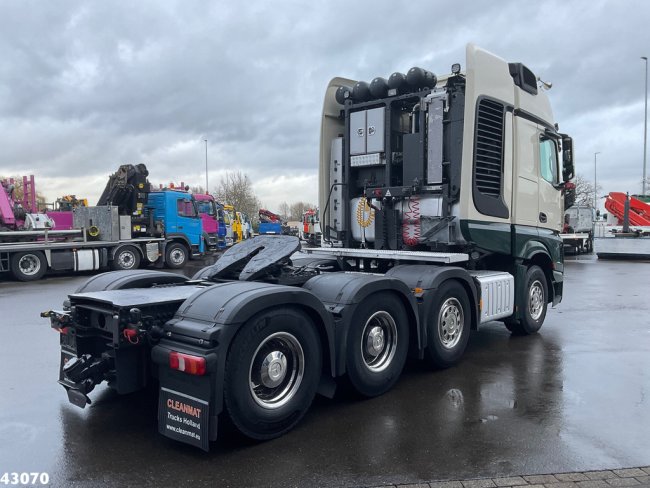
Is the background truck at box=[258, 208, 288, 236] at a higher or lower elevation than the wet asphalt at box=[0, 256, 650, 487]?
higher

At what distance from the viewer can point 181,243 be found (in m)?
20.4

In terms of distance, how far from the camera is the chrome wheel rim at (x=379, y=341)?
5.02 meters

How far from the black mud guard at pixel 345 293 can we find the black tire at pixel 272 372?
0.91ft

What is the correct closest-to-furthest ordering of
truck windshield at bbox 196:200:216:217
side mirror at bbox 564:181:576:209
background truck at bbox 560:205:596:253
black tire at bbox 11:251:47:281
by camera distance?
side mirror at bbox 564:181:576:209, black tire at bbox 11:251:47:281, truck windshield at bbox 196:200:216:217, background truck at bbox 560:205:596:253

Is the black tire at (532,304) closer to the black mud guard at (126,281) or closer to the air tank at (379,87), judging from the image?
the air tank at (379,87)

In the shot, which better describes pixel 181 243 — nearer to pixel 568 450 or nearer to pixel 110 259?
pixel 110 259

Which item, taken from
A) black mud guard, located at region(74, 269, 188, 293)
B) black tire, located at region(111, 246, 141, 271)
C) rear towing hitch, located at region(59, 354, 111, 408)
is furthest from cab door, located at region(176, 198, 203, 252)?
rear towing hitch, located at region(59, 354, 111, 408)

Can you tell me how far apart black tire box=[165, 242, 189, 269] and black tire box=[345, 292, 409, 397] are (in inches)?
621

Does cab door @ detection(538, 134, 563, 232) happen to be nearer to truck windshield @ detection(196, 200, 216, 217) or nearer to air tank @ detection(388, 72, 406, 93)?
air tank @ detection(388, 72, 406, 93)

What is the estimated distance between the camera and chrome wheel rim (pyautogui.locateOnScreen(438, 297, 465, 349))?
6.00m

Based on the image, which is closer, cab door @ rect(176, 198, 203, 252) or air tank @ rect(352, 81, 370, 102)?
air tank @ rect(352, 81, 370, 102)

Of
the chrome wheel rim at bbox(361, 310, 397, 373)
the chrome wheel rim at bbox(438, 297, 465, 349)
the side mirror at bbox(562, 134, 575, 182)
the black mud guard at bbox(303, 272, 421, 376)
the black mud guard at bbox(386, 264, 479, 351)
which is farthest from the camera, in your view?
the side mirror at bbox(562, 134, 575, 182)

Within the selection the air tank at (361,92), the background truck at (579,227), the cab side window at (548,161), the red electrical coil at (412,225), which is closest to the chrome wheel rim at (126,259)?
the air tank at (361,92)

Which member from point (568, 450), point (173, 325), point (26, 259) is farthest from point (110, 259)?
point (568, 450)
